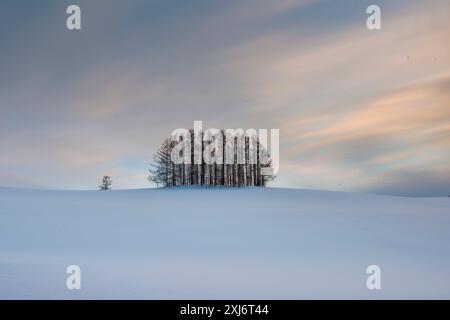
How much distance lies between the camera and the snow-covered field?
602cm

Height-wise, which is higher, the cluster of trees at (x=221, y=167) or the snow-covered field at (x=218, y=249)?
the cluster of trees at (x=221, y=167)

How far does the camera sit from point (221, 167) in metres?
24.1

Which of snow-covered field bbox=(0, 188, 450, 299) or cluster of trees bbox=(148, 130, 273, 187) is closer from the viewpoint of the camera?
snow-covered field bbox=(0, 188, 450, 299)

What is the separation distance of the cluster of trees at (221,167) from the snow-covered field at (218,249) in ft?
21.8

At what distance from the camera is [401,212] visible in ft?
Answer: 52.2

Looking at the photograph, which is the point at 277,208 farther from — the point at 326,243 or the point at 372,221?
the point at 326,243

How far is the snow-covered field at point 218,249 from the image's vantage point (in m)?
6.02

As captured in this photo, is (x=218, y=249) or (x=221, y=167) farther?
(x=221, y=167)

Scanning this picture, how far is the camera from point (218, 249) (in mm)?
9156

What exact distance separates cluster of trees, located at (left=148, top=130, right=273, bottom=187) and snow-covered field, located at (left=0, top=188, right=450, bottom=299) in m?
6.63

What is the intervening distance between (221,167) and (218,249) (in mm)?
14979
